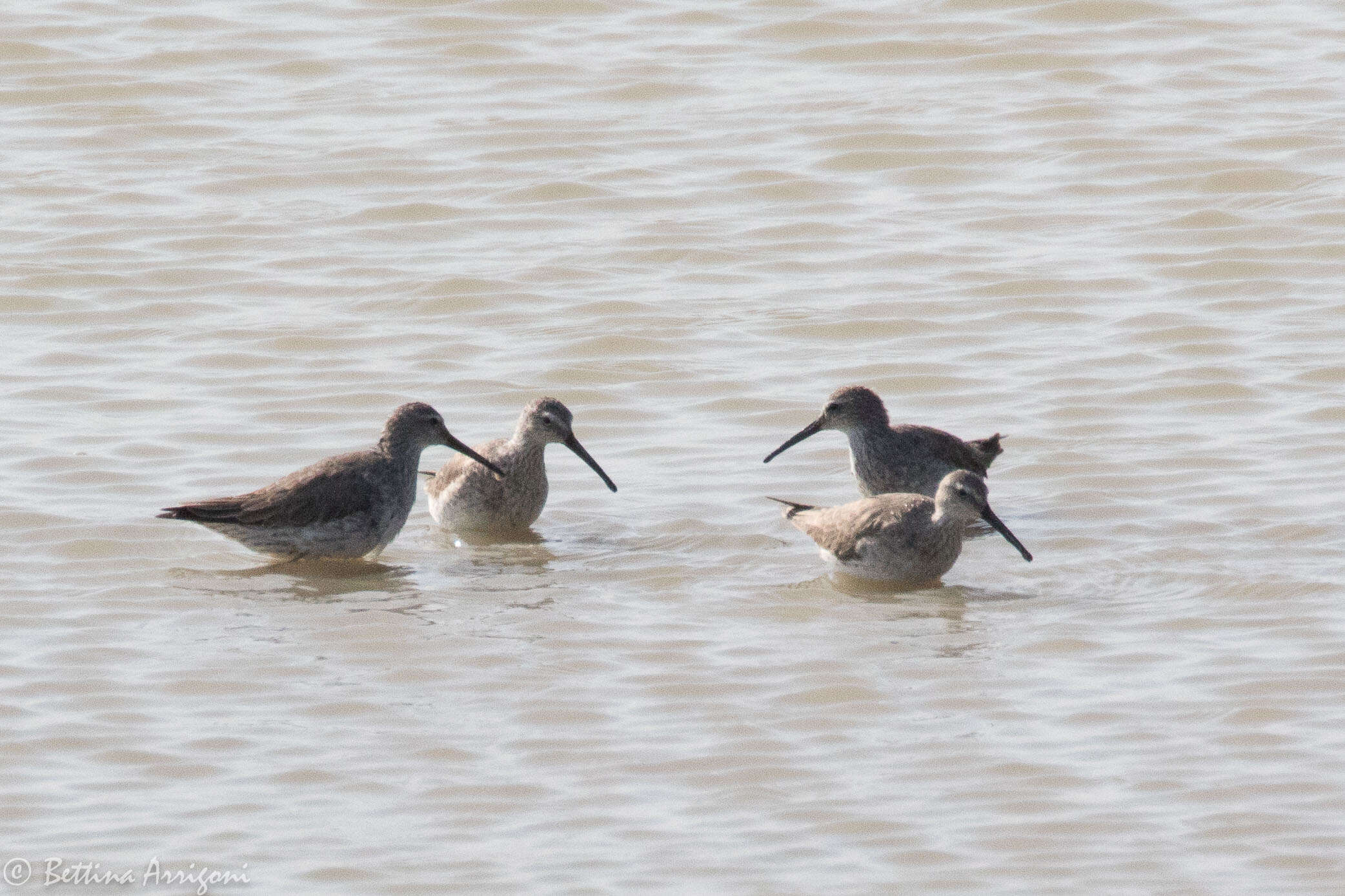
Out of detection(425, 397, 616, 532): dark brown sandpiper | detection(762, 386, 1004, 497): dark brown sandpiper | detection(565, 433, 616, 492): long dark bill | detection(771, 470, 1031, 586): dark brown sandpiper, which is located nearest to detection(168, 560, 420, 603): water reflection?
detection(425, 397, 616, 532): dark brown sandpiper

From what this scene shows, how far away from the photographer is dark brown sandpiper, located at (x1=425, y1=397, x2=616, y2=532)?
11.9 meters

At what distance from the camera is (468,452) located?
12070 mm

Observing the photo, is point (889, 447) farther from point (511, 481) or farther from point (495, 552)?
point (495, 552)

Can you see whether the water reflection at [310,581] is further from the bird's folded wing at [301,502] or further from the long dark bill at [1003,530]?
the long dark bill at [1003,530]

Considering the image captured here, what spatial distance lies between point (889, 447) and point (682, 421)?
1.43m

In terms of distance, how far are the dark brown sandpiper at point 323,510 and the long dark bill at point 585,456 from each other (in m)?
0.54

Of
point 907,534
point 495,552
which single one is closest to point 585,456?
point 495,552

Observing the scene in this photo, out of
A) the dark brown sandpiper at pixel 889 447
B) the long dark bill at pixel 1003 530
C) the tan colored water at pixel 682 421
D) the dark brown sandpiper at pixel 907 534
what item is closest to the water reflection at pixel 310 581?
the tan colored water at pixel 682 421

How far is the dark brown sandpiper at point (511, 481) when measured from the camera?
11.9 m

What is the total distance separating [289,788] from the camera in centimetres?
824

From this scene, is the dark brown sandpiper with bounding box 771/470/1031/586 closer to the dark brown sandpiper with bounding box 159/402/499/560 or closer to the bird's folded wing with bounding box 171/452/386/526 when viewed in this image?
the dark brown sandpiper with bounding box 159/402/499/560

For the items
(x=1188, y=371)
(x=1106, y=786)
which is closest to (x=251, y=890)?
(x=1106, y=786)

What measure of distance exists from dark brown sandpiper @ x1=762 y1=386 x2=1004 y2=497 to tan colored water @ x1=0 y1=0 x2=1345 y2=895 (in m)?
0.33

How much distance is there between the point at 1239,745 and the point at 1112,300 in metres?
6.51
